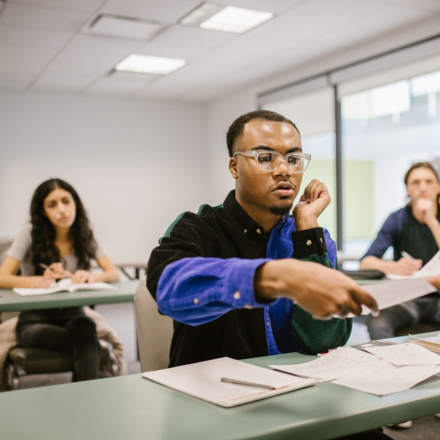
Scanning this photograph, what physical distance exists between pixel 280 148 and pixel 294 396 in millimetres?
674

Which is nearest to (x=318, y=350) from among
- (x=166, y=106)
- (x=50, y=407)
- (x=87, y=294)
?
(x=50, y=407)

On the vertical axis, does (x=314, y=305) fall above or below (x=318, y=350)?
above

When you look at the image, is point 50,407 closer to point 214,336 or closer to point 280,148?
point 214,336

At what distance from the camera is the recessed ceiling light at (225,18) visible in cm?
389

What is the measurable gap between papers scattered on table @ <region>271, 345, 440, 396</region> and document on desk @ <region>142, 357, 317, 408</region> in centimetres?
6

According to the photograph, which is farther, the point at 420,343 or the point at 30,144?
the point at 30,144

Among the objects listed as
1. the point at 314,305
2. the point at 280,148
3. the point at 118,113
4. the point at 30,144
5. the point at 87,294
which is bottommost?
the point at 87,294

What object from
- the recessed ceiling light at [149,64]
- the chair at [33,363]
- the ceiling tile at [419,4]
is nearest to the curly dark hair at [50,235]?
the chair at [33,363]

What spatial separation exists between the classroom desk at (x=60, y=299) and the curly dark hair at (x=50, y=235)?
0.91ft

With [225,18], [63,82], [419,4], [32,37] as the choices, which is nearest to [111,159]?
[63,82]

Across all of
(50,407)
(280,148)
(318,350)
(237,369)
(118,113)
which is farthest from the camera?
(118,113)

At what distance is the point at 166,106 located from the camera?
721cm

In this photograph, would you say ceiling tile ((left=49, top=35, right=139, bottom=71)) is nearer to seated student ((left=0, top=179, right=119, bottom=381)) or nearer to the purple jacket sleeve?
seated student ((left=0, top=179, right=119, bottom=381))

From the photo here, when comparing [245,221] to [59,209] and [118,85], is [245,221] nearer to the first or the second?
[59,209]
